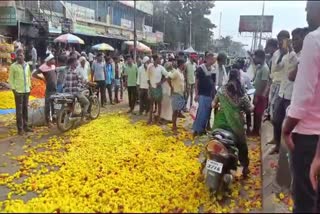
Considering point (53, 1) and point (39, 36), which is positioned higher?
point (53, 1)

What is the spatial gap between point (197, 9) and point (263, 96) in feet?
221

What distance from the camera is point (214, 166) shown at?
5.24 meters

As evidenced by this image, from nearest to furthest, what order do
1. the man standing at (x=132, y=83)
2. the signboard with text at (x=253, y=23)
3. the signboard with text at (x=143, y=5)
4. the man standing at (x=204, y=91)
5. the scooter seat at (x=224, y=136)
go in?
the scooter seat at (x=224, y=136) < the man standing at (x=204, y=91) < the man standing at (x=132, y=83) < the signboard with text at (x=143, y=5) < the signboard with text at (x=253, y=23)

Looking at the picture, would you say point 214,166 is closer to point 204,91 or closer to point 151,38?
point 204,91

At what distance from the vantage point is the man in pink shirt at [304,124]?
10.2ft

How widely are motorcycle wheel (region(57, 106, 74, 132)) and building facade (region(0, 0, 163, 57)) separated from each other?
692 inches

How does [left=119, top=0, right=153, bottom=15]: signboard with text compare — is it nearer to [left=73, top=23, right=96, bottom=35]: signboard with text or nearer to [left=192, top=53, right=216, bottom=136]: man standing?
[left=73, top=23, right=96, bottom=35]: signboard with text

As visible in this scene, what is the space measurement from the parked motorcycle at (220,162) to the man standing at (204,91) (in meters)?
3.75

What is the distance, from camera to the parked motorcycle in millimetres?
5211

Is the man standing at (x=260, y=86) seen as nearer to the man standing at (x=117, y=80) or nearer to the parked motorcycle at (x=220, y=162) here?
the parked motorcycle at (x=220, y=162)

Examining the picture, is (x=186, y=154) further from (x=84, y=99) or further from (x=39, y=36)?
(x=39, y=36)

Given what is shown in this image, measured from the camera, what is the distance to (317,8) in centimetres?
329

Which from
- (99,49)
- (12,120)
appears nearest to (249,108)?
(12,120)

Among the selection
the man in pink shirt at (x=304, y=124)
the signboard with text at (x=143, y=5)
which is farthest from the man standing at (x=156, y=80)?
the signboard with text at (x=143, y=5)
